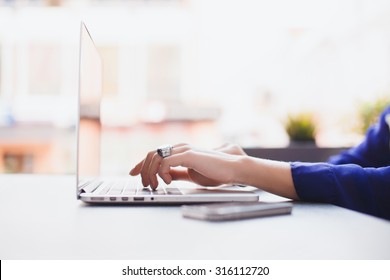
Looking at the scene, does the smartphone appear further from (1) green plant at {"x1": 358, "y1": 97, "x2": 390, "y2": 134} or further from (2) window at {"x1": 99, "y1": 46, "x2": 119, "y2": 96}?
(2) window at {"x1": 99, "y1": 46, "x2": 119, "y2": 96}

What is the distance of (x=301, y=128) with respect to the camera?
10.7 ft

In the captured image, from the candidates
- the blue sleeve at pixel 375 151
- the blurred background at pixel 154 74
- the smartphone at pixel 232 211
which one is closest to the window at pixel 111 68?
the blurred background at pixel 154 74

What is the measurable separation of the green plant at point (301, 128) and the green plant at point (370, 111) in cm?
34

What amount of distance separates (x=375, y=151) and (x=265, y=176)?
1.03m

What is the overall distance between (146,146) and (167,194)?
20.0 ft

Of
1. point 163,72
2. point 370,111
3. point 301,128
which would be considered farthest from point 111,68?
point 370,111

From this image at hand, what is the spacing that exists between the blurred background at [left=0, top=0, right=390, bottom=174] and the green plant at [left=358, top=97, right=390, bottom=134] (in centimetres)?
293

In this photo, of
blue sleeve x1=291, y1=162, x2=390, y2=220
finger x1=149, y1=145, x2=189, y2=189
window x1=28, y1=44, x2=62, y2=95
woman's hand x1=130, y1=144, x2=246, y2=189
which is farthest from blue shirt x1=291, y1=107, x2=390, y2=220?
window x1=28, y1=44, x2=62, y2=95

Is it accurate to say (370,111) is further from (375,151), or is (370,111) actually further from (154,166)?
(154,166)

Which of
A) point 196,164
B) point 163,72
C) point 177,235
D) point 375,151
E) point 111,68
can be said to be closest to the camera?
point 177,235

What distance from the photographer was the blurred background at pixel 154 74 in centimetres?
664

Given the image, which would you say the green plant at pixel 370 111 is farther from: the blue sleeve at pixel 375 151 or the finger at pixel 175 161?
the finger at pixel 175 161
